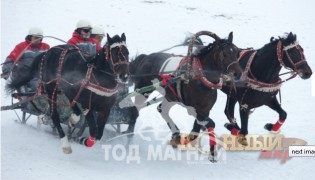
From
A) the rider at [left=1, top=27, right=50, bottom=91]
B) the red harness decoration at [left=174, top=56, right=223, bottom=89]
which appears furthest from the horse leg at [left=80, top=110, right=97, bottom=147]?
the rider at [left=1, top=27, right=50, bottom=91]

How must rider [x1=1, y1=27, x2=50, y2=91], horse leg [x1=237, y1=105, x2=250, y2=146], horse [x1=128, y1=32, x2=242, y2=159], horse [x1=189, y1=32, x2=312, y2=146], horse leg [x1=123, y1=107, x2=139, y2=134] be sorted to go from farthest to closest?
horse leg [x1=123, y1=107, x2=139, y2=134], rider [x1=1, y1=27, x2=50, y2=91], horse leg [x1=237, y1=105, x2=250, y2=146], horse [x1=189, y1=32, x2=312, y2=146], horse [x1=128, y1=32, x2=242, y2=159]

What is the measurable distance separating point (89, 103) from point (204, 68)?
79.5 inches

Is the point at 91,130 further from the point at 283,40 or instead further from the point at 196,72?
the point at 283,40

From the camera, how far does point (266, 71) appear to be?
8.58m

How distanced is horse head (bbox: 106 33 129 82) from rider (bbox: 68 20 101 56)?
1.44 metres

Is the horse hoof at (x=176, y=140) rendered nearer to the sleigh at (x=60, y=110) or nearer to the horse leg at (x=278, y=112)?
the sleigh at (x=60, y=110)

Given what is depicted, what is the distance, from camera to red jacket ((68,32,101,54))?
29.2 ft

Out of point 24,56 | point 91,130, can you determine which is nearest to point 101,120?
point 91,130

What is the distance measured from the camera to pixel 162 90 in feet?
30.0

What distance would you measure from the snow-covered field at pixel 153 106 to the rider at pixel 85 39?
183 centimetres

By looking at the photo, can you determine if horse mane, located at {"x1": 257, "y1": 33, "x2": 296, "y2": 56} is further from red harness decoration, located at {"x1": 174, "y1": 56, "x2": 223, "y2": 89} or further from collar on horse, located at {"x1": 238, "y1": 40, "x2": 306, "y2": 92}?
red harness decoration, located at {"x1": 174, "y1": 56, "x2": 223, "y2": 89}

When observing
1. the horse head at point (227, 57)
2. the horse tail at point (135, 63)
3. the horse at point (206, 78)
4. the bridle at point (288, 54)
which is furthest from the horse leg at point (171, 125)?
the bridle at point (288, 54)

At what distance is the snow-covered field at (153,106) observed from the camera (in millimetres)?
7996

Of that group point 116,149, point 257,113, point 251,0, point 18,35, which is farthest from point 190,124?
Answer: point 251,0
